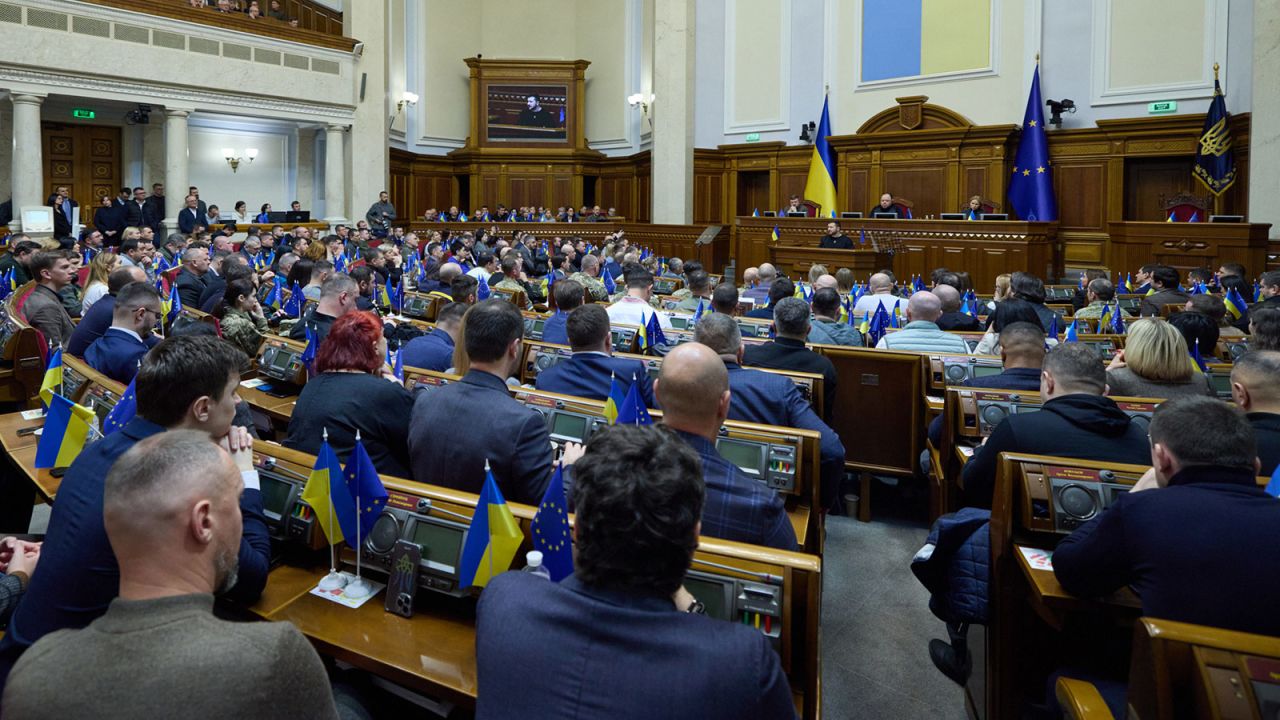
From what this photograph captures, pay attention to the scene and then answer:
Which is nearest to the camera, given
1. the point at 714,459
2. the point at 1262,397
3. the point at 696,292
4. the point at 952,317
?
the point at 714,459

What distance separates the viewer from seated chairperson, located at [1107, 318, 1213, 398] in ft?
11.8

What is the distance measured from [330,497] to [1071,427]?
243 cm

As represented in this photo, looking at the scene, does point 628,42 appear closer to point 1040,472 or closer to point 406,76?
point 406,76

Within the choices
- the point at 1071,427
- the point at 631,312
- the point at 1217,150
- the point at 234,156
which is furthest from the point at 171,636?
the point at 234,156

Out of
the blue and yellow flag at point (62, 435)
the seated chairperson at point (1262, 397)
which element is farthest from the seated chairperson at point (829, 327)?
the blue and yellow flag at point (62, 435)

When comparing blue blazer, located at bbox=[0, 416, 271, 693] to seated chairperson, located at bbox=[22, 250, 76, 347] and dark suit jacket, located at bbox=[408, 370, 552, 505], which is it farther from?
seated chairperson, located at bbox=[22, 250, 76, 347]

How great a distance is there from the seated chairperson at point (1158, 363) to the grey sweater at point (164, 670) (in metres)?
3.55

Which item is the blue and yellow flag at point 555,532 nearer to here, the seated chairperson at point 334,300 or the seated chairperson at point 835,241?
the seated chairperson at point 334,300

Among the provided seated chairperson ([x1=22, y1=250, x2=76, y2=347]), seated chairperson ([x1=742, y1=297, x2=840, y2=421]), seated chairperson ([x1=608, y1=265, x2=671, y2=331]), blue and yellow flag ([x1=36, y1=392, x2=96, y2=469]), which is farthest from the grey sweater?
seated chairperson ([x1=22, y1=250, x2=76, y2=347])

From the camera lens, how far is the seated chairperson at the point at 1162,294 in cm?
619

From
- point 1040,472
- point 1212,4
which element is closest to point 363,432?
point 1040,472

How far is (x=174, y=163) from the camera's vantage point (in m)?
14.1

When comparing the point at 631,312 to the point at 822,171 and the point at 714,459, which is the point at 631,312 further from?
the point at 822,171

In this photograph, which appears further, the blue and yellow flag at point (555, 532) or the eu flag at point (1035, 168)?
the eu flag at point (1035, 168)
